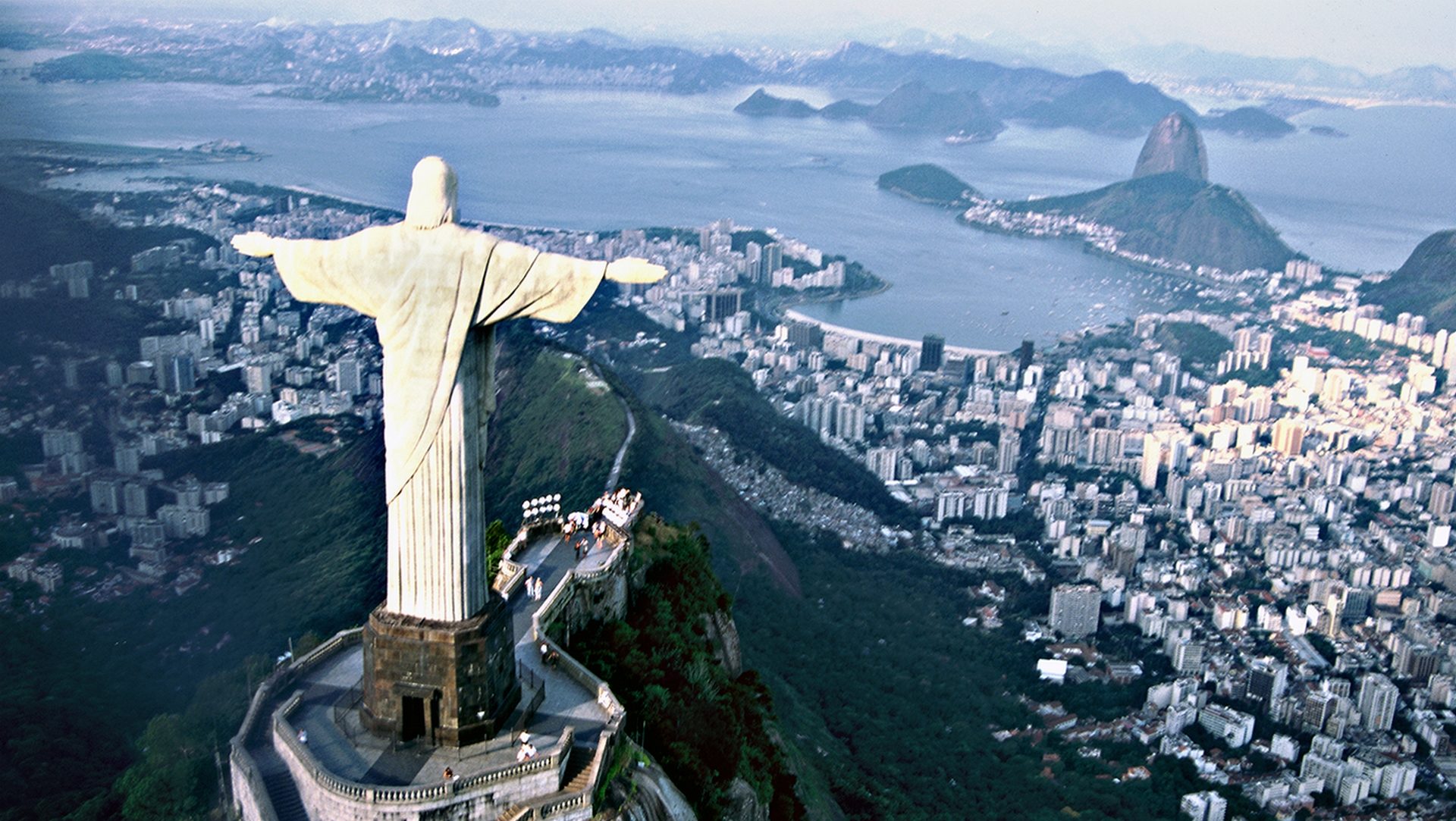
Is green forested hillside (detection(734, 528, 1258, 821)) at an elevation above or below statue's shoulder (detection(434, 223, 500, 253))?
below

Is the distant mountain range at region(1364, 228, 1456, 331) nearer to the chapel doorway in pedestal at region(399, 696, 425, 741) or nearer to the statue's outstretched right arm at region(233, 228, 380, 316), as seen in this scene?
the chapel doorway in pedestal at region(399, 696, 425, 741)

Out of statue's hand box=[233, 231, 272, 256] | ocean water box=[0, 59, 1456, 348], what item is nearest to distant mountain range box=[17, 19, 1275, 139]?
ocean water box=[0, 59, 1456, 348]

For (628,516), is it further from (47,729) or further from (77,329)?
(77,329)

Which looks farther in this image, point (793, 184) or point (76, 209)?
point (793, 184)

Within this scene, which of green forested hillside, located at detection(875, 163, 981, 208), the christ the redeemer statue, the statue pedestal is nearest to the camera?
the christ the redeemer statue

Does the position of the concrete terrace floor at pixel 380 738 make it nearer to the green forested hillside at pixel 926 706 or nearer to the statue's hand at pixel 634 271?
the statue's hand at pixel 634 271

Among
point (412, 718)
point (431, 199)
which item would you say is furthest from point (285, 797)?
point (431, 199)

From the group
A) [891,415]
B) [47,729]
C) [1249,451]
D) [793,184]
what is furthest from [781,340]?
[793,184]
